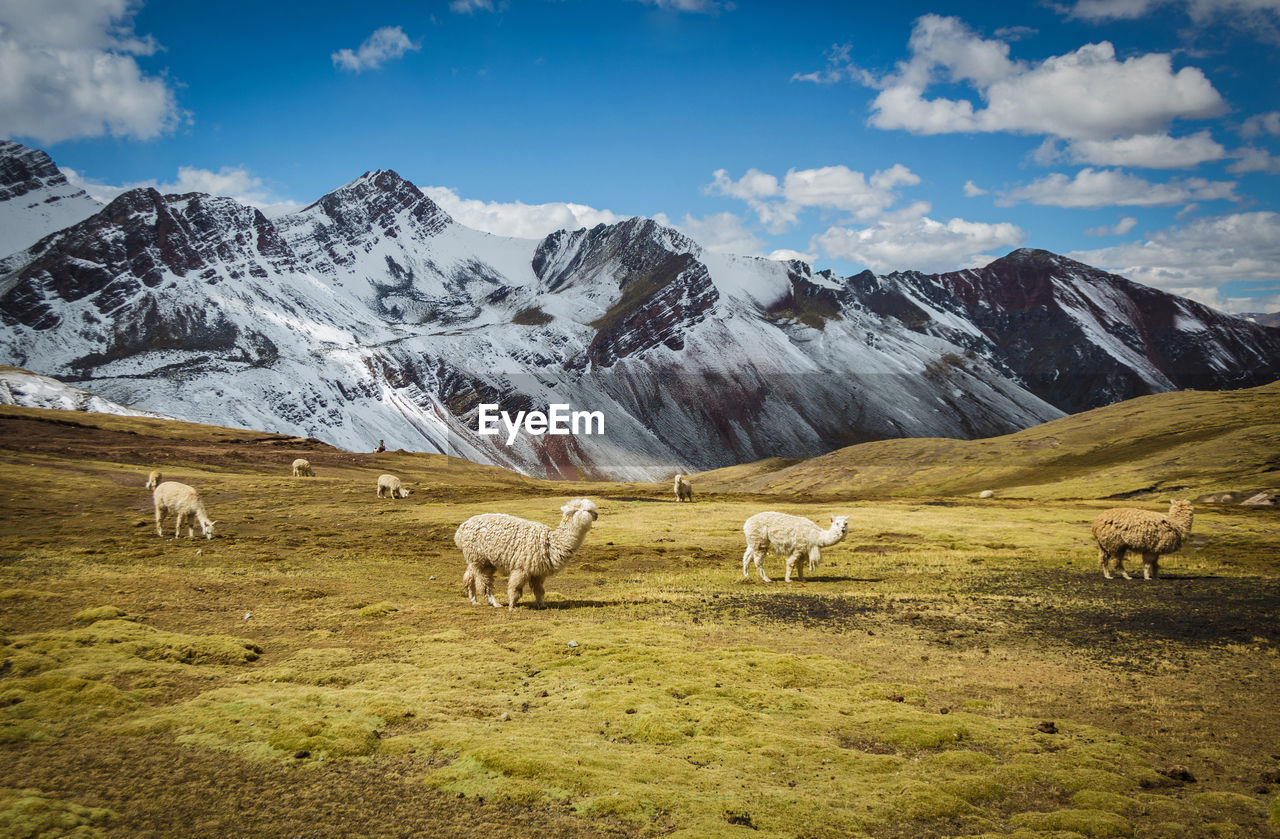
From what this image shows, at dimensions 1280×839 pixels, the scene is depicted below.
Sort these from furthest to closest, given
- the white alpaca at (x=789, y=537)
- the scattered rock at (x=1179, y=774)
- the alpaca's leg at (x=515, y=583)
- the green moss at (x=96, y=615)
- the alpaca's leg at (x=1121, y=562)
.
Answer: the alpaca's leg at (x=1121, y=562), the white alpaca at (x=789, y=537), the alpaca's leg at (x=515, y=583), the green moss at (x=96, y=615), the scattered rock at (x=1179, y=774)

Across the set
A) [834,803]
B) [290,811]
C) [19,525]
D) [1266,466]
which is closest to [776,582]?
[834,803]

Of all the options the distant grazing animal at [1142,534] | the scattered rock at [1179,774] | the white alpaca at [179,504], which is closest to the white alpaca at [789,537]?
the distant grazing animal at [1142,534]

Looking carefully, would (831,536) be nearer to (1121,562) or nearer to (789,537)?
(789,537)

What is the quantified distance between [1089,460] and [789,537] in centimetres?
12386

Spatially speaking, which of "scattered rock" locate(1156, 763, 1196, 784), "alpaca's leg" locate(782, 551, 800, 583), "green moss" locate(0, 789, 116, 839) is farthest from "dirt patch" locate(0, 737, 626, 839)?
"alpaca's leg" locate(782, 551, 800, 583)

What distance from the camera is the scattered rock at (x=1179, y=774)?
12.4 meters

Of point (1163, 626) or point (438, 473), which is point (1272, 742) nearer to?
point (1163, 626)

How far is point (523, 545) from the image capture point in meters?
24.6

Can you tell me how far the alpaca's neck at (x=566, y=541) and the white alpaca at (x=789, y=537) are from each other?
991 centimetres

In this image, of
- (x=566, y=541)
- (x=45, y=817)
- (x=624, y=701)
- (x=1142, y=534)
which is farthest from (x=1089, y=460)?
(x=45, y=817)

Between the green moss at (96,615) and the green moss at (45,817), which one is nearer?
the green moss at (45,817)

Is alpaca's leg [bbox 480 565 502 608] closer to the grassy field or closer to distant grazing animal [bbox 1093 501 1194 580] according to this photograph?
the grassy field

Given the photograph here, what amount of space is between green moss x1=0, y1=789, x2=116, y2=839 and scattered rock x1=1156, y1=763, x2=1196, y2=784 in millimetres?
15965

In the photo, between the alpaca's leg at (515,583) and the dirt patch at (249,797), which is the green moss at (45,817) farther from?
the alpaca's leg at (515,583)
